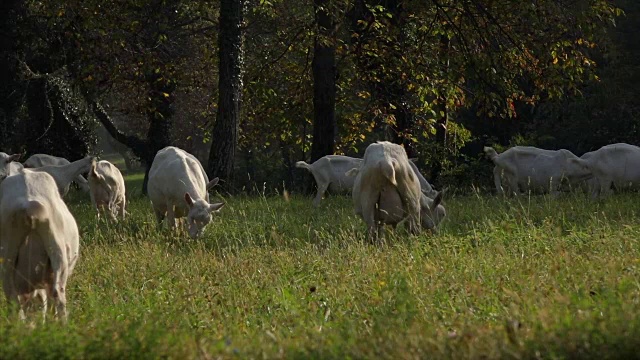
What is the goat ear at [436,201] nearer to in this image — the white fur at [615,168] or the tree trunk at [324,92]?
the white fur at [615,168]

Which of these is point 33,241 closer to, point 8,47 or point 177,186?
point 177,186

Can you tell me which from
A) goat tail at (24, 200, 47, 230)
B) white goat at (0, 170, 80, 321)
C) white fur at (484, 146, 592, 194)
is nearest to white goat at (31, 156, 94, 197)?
white fur at (484, 146, 592, 194)

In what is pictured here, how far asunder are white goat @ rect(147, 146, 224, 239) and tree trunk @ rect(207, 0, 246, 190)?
6.39 metres

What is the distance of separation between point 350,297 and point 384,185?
4.89 m

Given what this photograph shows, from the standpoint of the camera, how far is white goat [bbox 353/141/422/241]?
14.8 meters

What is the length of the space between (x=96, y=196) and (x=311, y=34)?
757cm

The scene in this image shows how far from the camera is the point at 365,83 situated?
28.6m

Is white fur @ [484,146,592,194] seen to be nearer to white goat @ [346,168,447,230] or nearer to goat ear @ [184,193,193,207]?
white goat @ [346,168,447,230]

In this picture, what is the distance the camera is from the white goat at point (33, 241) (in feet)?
30.7

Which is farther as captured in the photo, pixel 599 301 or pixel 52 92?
pixel 52 92

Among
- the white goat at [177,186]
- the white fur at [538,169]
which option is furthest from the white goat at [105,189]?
the white fur at [538,169]

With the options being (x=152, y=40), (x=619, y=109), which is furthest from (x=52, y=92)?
(x=619, y=109)

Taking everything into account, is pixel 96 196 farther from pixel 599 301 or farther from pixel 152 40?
pixel 599 301

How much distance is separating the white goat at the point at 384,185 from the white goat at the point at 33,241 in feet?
19.0
